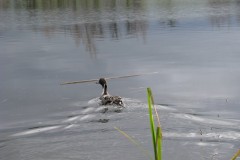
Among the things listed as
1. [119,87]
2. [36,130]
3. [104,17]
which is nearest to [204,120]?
[36,130]

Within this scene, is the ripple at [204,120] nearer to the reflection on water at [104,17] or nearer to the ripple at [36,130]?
the ripple at [36,130]

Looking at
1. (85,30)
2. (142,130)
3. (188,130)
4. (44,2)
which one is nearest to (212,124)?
(188,130)

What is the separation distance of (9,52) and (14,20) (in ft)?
43.2

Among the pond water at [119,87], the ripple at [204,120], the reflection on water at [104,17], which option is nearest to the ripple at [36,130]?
the pond water at [119,87]

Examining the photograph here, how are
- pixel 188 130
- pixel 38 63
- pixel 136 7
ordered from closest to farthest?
pixel 188 130, pixel 38 63, pixel 136 7

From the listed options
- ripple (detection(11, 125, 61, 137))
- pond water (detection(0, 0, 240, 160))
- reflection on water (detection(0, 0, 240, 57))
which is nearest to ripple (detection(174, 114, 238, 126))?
pond water (detection(0, 0, 240, 160))

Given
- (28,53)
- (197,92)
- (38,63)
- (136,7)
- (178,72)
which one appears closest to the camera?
(197,92)

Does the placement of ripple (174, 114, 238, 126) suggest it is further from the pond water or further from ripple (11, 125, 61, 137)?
ripple (11, 125, 61, 137)

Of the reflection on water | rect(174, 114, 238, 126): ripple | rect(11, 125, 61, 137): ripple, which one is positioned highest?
the reflection on water

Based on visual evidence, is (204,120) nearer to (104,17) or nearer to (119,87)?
(119,87)

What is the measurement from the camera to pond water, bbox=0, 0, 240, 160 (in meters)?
8.66

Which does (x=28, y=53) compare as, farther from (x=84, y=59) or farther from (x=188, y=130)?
(x=188, y=130)

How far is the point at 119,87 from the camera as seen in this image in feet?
44.0

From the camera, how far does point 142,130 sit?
9.30 meters
